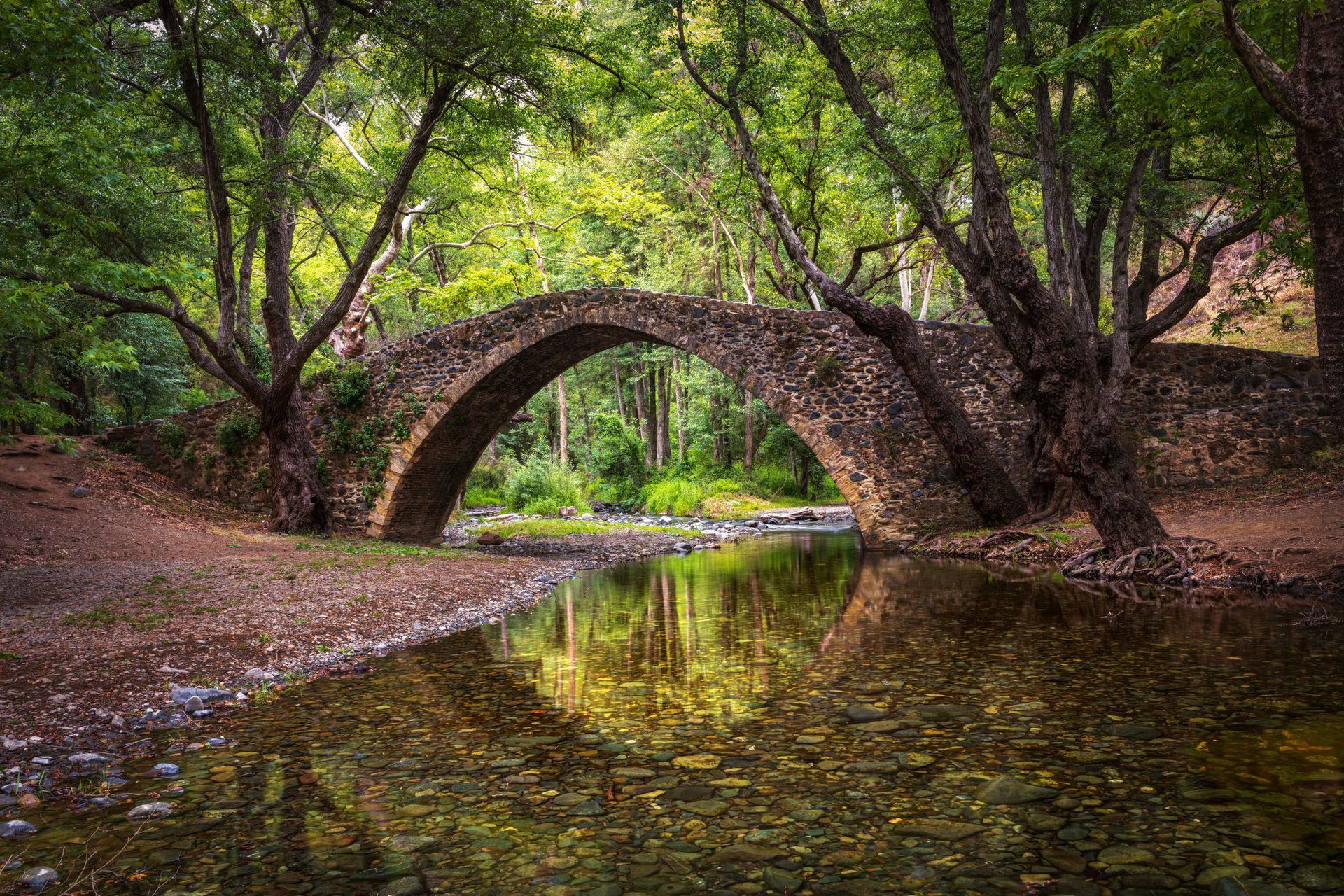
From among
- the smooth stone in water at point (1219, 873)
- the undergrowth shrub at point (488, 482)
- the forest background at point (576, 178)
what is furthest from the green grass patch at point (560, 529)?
the smooth stone in water at point (1219, 873)

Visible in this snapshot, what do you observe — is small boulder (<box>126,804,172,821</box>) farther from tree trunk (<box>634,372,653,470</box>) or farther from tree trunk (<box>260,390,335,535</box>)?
tree trunk (<box>634,372,653,470</box>)

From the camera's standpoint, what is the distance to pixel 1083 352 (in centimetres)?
804

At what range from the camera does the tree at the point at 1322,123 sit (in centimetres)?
494

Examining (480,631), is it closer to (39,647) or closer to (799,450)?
(39,647)

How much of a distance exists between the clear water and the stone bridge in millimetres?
6778

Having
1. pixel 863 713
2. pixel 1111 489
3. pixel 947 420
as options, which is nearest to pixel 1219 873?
pixel 863 713

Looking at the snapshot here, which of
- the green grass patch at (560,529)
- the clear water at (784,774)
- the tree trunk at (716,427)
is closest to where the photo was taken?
the clear water at (784,774)

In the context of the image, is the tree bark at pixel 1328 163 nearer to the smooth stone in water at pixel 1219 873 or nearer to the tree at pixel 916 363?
the smooth stone in water at pixel 1219 873

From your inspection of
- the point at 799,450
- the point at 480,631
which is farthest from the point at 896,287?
the point at 480,631

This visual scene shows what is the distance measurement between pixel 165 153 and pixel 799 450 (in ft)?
63.4

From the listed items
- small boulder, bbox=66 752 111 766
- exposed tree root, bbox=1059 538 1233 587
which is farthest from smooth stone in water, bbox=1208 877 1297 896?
exposed tree root, bbox=1059 538 1233 587

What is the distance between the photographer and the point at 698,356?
1320 cm

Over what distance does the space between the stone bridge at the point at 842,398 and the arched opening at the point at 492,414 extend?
0.03m

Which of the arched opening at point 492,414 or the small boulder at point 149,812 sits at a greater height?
the arched opening at point 492,414
